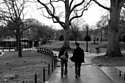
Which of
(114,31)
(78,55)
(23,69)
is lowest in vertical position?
(23,69)

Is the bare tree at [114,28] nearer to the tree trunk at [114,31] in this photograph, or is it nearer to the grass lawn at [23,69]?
the tree trunk at [114,31]

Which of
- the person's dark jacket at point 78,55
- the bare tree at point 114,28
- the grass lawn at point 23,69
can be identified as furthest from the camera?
the bare tree at point 114,28

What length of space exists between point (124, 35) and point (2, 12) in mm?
37088

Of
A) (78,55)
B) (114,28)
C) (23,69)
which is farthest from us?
(114,28)

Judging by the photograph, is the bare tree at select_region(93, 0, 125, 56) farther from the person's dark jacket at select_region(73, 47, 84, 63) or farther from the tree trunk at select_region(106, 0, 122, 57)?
the person's dark jacket at select_region(73, 47, 84, 63)

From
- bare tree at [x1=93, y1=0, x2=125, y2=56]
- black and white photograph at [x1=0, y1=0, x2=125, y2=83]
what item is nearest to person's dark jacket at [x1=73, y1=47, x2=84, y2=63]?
black and white photograph at [x1=0, y1=0, x2=125, y2=83]

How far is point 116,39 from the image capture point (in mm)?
23312

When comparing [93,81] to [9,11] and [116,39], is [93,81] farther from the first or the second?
[9,11]

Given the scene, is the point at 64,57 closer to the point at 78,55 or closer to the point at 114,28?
the point at 78,55

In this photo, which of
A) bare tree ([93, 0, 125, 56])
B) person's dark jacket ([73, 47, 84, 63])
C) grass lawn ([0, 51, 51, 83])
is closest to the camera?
person's dark jacket ([73, 47, 84, 63])

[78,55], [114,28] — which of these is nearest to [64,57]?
[78,55]

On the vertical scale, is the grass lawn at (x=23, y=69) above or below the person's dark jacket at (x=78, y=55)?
below

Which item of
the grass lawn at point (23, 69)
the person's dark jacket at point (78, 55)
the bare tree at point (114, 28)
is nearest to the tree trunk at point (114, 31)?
the bare tree at point (114, 28)

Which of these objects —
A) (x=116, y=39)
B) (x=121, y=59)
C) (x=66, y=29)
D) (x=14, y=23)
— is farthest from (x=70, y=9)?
(x=121, y=59)
